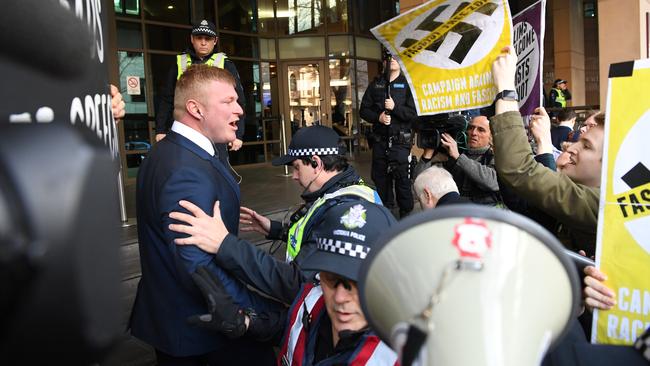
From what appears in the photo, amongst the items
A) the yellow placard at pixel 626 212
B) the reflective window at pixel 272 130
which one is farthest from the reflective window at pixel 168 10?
the yellow placard at pixel 626 212

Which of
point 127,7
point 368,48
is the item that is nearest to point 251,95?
point 127,7

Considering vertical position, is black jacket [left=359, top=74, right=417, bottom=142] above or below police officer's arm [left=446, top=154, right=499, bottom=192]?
above

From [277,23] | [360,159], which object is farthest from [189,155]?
[277,23]

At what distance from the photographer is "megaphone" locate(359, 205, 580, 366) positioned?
72 cm

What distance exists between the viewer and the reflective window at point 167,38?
11.3 meters

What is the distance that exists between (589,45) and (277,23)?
1464 cm

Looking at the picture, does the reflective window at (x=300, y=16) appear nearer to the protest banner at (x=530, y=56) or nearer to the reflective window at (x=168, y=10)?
the reflective window at (x=168, y=10)

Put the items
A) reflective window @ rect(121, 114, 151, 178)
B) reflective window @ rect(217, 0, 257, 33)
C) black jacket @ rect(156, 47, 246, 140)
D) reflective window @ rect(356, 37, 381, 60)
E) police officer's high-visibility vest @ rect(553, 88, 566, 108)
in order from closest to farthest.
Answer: black jacket @ rect(156, 47, 246, 140)
reflective window @ rect(121, 114, 151, 178)
police officer's high-visibility vest @ rect(553, 88, 566, 108)
reflective window @ rect(217, 0, 257, 33)
reflective window @ rect(356, 37, 381, 60)

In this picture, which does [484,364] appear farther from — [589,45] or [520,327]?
[589,45]

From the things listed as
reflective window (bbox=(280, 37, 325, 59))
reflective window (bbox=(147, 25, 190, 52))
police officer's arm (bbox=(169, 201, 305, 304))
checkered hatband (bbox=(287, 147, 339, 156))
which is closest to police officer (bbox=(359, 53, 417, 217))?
checkered hatband (bbox=(287, 147, 339, 156))

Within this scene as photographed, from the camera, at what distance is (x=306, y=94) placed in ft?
46.6

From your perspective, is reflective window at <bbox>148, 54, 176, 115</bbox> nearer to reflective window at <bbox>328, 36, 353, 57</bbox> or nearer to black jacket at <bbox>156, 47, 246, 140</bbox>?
reflective window at <bbox>328, 36, 353, 57</bbox>

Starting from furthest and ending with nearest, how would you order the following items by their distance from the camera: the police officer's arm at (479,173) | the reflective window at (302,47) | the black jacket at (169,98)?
the reflective window at (302,47)
the black jacket at (169,98)
the police officer's arm at (479,173)

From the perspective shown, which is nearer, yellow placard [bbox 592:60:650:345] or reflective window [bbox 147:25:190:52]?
yellow placard [bbox 592:60:650:345]
